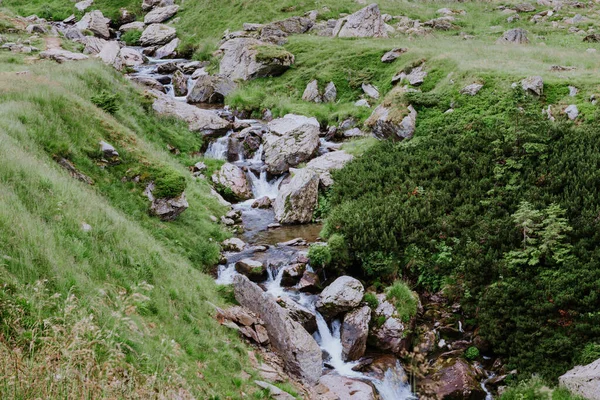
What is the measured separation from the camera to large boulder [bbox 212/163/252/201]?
25312 mm

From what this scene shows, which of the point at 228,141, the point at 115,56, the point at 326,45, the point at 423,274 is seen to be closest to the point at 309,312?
the point at 423,274

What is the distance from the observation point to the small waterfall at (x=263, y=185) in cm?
2609

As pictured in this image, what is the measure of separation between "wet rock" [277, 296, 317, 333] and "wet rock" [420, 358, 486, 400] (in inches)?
161

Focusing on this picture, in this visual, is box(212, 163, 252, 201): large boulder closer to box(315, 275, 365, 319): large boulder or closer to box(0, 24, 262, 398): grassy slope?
box(0, 24, 262, 398): grassy slope

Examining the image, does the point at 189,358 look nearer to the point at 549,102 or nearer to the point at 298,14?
the point at 549,102

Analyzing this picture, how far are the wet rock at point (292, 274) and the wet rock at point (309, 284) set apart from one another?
0.21 m

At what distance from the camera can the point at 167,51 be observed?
5003 centimetres

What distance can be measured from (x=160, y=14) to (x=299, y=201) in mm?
49179

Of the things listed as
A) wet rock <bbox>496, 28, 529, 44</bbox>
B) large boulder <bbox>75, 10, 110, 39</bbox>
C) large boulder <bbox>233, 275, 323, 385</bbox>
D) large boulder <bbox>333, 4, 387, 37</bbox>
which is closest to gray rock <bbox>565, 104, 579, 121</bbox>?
large boulder <bbox>233, 275, 323, 385</bbox>

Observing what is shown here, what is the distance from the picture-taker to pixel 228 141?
29.7m

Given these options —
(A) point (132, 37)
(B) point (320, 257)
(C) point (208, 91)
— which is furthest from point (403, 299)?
(A) point (132, 37)

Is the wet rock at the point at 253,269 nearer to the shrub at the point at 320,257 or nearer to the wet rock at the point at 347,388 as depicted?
the shrub at the point at 320,257

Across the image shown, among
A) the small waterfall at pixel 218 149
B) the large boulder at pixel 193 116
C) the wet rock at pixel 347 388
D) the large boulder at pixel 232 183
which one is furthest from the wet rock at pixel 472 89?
the wet rock at pixel 347 388

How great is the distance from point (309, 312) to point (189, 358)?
5848 millimetres
